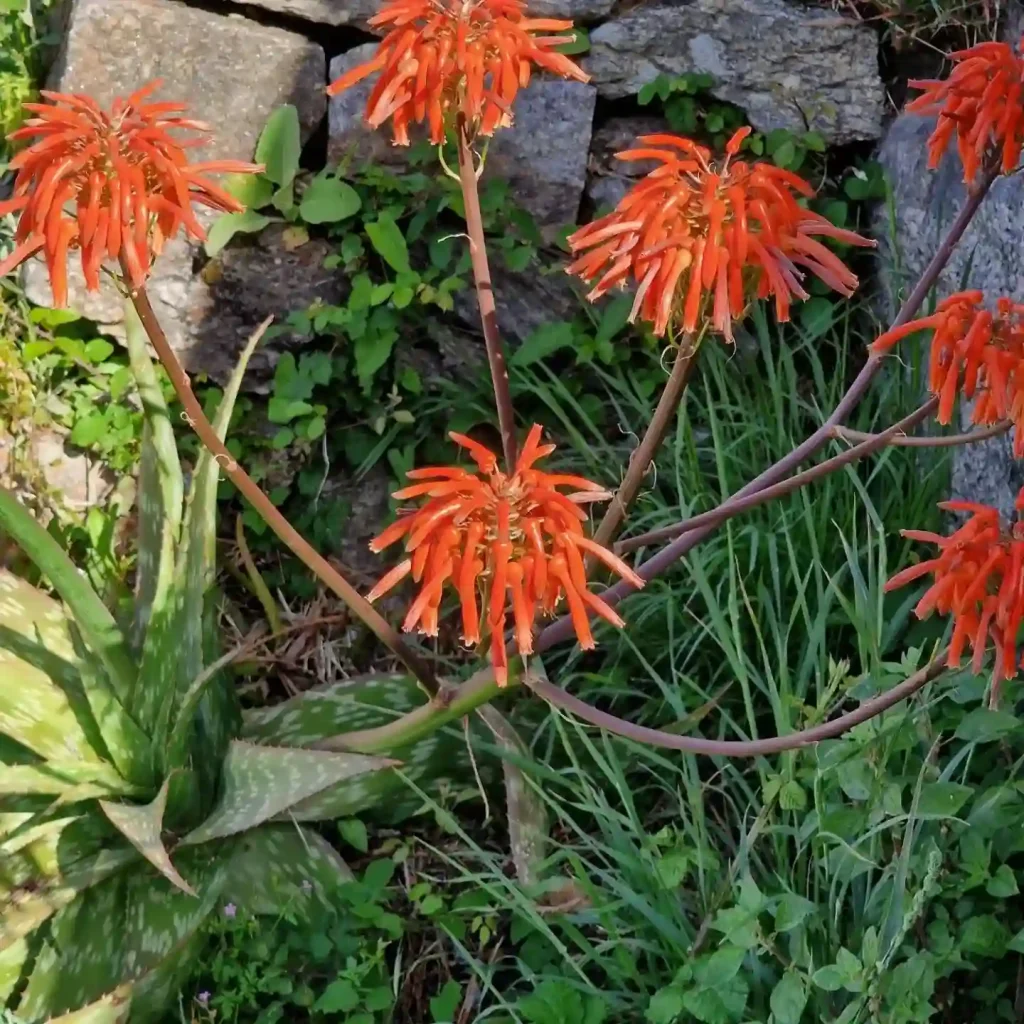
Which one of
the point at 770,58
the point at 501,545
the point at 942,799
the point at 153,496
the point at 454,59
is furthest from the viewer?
the point at 770,58

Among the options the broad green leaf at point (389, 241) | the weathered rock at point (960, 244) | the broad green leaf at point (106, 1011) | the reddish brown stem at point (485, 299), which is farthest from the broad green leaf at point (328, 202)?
the broad green leaf at point (106, 1011)

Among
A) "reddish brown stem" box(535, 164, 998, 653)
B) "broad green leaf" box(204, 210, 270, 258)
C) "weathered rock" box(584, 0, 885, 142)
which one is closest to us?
"reddish brown stem" box(535, 164, 998, 653)

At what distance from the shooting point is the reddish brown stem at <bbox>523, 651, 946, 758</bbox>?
46.9 inches

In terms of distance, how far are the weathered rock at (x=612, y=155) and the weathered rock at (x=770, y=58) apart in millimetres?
86

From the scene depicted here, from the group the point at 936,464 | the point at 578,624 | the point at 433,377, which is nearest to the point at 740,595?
the point at 936,464

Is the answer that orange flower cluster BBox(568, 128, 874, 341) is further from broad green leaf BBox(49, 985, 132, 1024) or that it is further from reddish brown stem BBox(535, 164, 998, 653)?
broad green leaf BBox(49, 985, 132, 1024)

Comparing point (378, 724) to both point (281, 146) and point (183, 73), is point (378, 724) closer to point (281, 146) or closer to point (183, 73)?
point (281, 146)

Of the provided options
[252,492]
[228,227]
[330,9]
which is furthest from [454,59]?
[330,9]

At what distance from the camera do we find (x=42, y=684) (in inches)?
63.0

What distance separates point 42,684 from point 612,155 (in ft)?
4.88

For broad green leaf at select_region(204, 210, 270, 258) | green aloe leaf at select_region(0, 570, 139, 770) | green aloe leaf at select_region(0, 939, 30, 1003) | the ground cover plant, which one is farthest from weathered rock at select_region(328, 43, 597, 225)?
green aloe leaf at select_region(0, 939, 30, 1003)

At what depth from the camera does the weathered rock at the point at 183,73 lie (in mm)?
2186

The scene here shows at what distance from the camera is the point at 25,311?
2.22 meters

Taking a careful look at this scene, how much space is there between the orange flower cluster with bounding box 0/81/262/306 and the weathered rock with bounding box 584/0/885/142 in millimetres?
1376
